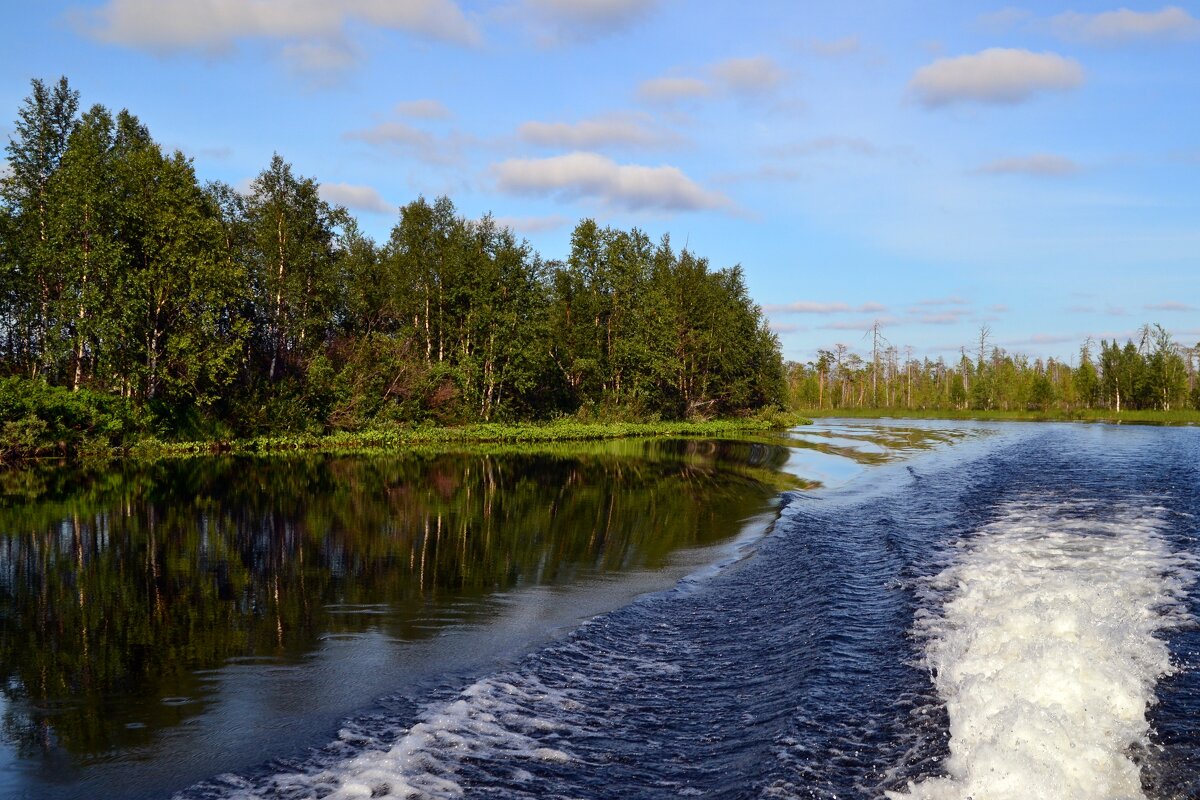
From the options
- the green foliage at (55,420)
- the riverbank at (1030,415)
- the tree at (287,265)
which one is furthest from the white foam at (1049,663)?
the riverbank at (1030,415)

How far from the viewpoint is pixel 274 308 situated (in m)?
39.9

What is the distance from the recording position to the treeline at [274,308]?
31.4 m

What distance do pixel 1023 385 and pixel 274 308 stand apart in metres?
97.7

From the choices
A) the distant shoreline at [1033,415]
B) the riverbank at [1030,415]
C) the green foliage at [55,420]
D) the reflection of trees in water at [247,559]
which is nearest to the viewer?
the reflection of trees in water at [247,559]

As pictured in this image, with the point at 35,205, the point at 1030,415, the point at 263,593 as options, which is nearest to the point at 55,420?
the point at 35,205

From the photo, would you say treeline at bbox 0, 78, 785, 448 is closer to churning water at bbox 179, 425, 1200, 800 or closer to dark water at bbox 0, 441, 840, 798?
dark water at bbox 0, 441, 840, 798

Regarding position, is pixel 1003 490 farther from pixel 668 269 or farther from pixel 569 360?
pixel 668 269

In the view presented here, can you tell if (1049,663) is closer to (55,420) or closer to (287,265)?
(55,420)

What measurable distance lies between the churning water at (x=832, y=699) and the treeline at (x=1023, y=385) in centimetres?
9080

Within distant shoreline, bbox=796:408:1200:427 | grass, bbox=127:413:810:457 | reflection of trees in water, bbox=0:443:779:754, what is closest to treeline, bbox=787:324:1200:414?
distant shoreline, bbox=796:408:1200:427

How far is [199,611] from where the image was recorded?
9.38 meters

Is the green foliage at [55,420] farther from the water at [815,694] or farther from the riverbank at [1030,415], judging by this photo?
the riverbank at [1030,415]

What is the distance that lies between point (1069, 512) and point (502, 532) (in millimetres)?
14204

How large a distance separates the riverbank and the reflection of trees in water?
249ft
